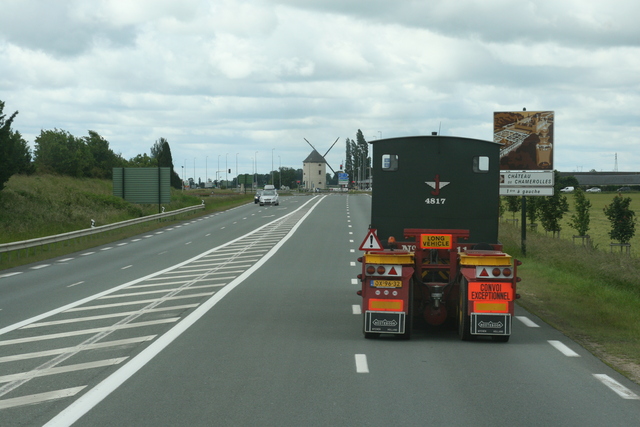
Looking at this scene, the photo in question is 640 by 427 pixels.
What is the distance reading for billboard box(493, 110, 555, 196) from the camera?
2852cm

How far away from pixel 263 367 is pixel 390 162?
17.1 ft

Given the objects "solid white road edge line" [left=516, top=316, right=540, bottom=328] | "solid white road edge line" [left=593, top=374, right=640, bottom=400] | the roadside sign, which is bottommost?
"solid white road edge line" [left=516, top=316, right=540, bottom=328]

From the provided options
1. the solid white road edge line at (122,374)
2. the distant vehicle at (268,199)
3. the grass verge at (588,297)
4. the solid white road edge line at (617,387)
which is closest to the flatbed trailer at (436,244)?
the grass verge at (588,297)

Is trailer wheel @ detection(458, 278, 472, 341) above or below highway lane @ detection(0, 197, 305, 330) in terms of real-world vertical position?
above

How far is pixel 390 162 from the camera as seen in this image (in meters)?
13.6

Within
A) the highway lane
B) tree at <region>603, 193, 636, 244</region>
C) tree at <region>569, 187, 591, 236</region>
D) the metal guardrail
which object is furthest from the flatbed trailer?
tree at <region>569, 187, 591, 236</region>

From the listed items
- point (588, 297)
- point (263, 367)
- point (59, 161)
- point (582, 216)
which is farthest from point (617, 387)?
point (59, 161)

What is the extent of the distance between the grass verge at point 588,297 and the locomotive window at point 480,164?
2.93 m

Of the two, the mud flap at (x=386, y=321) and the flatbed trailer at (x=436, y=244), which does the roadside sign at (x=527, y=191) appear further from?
the mud flap at (x=386, y=321)

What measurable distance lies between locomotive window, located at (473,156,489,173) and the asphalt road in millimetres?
2752

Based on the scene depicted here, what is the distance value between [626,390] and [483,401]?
1.75 metres

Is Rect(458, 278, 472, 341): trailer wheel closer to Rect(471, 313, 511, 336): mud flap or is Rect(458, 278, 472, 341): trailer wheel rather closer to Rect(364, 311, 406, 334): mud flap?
Rect(471, 313, 511, 336): mud flap

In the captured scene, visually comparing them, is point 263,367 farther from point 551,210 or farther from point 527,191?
point 551,210

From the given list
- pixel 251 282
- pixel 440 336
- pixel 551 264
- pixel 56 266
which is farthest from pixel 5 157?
pixel 440 336
